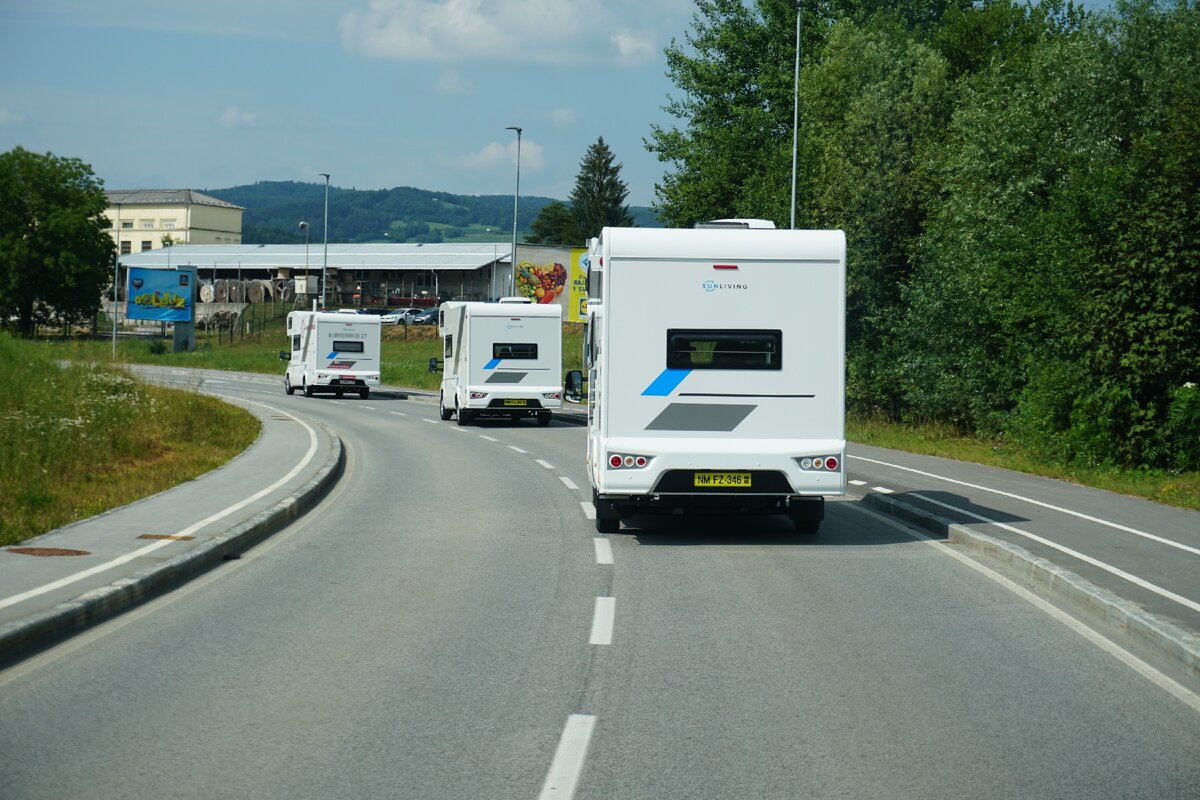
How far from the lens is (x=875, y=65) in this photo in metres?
36.0

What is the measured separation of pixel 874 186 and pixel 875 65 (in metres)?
4.33

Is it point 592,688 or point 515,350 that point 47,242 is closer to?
point 515,350

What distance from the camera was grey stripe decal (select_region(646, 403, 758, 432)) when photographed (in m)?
12.8

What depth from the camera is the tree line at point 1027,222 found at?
20234mm

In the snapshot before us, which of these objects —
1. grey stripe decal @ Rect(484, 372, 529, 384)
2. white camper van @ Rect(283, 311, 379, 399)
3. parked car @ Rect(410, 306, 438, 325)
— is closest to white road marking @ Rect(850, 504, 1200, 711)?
grey stripe decal @ Rect(484, 372, 529, 384)

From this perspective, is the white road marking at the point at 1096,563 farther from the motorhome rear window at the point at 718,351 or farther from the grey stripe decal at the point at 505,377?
the grey stripe decal at the point at 505,377

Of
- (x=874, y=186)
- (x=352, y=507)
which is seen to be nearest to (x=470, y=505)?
(x=352, y=507)

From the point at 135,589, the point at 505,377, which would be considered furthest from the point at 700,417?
the point at 505,377

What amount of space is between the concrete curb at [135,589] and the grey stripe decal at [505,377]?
59.5 feet

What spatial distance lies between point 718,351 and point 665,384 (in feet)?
2.00

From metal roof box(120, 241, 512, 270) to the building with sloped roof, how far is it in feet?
67.1

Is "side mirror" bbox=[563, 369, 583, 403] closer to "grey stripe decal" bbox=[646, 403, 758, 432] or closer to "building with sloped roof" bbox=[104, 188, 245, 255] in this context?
"grey stripe decal" bbox=[646, 403, 758, 432]

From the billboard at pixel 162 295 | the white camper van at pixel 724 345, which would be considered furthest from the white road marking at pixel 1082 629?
the billboard at pixel 162 295

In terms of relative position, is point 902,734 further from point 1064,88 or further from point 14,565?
point 1064,88
